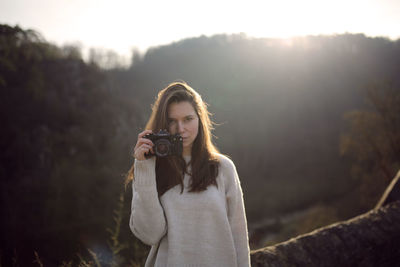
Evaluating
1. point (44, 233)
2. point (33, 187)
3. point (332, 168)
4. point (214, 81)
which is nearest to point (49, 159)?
point (33, 187)

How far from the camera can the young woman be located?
5.45 ft

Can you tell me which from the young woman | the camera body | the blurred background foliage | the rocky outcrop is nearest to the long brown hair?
the young woman

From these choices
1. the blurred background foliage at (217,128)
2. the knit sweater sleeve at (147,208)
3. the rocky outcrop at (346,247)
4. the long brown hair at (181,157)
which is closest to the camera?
the knit sweater sleeve at (147,208)

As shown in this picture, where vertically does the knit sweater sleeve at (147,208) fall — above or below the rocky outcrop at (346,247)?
above

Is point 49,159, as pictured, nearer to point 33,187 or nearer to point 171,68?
point 33,187

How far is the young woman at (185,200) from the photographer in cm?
166

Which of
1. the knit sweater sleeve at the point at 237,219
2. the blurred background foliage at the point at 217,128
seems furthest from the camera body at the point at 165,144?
the blurred background foliage at the point at 217,128

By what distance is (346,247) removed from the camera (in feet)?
6.89

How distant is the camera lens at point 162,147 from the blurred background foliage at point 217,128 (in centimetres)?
361

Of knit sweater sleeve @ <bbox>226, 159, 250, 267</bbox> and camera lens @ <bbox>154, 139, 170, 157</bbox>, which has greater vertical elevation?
camera lens @ <bbox>154, 139, 170, 157</bbox>

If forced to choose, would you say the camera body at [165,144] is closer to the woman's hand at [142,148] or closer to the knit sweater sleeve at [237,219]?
the woman's hand at [142,148]

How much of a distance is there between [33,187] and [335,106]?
29493 mm

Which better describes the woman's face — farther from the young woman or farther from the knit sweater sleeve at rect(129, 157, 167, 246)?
the knit sweater sleeve at rect(129, 157, 167, 246)

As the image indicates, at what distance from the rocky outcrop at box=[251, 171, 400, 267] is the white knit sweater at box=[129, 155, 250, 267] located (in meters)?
0.28
